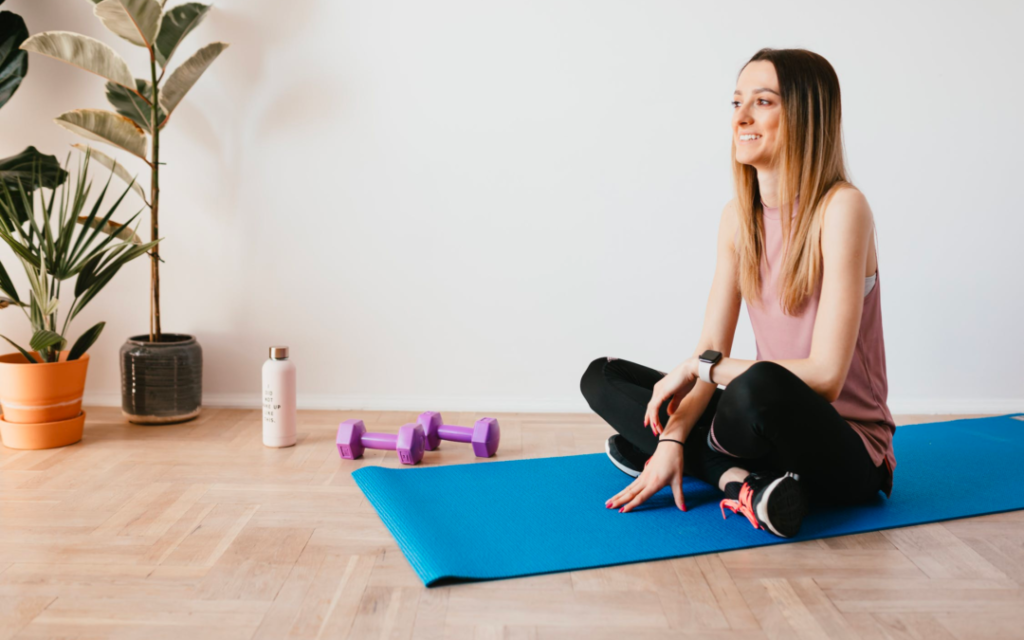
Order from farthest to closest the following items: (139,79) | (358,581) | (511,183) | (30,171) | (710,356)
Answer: (511,183) → (139,79) → (30,171) → (710,356) → (358,581)

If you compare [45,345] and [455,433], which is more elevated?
[45,345]

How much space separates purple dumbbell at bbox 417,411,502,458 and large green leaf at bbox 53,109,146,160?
3.87 feet

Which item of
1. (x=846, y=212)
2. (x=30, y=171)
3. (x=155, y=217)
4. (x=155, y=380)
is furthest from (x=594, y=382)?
(x=30, y=171)

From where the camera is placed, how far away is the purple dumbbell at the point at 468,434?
6.54 ft

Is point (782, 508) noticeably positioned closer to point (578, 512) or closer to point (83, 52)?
point (578, 512)

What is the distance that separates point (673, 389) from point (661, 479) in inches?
7.4

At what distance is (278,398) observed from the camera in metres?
2.05

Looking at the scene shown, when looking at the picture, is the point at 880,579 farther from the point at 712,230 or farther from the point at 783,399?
the point at 712,230

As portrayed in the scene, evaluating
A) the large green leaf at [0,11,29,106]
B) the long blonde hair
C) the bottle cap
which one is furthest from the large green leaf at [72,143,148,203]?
Result: the long blonde hair

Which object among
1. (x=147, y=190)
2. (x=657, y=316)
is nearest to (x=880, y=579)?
(x=657, y=316)

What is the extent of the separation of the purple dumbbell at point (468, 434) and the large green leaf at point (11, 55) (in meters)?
1.52

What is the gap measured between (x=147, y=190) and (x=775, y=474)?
2069 millimetres

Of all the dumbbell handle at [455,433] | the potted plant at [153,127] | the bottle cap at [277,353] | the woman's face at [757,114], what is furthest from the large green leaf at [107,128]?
the woman's face at [757,114]

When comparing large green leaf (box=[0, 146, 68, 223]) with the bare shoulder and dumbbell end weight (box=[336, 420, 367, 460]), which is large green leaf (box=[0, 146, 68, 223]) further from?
the bare shoulder
